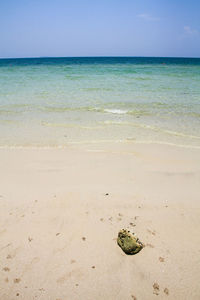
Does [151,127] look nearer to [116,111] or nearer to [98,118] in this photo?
[98,118]

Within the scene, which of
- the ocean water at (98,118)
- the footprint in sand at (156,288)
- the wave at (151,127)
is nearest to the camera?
the footprint in sand at (156,288)

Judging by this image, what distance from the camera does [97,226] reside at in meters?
3.07

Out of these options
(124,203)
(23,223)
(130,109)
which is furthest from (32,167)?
(130,109)

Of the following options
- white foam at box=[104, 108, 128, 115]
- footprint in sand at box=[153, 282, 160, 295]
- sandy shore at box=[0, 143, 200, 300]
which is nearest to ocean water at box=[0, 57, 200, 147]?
white foam at box=[104, 108, 128, 115]

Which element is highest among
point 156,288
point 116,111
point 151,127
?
point 116,111

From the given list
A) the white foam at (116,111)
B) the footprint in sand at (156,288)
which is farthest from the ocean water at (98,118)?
the footprint in sand at (156,288)

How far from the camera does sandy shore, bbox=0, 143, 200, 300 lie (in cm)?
233

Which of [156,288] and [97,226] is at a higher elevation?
[97,226]

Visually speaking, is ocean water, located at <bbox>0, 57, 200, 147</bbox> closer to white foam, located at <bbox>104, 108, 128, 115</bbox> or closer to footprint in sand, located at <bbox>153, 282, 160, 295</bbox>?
white foam, located at <bbox>104, 108, 128, 115</bbox>

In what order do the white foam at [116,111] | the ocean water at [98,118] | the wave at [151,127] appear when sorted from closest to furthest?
the ocean water at [98,118] → the wave at [151,127] → the white foam at [116,111]

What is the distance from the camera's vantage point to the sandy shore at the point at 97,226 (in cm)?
233

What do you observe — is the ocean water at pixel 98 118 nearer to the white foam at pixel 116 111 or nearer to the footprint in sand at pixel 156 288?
the white foam at pixel 116 111

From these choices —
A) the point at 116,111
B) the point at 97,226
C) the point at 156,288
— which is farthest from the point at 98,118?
the point at 156,288

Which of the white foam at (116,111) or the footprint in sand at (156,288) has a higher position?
the white foam at (116,111)
